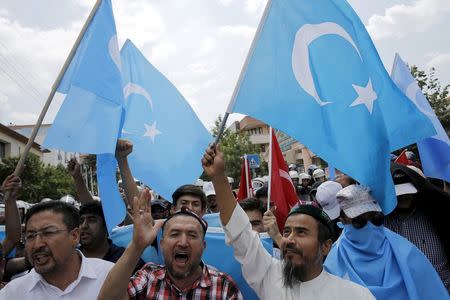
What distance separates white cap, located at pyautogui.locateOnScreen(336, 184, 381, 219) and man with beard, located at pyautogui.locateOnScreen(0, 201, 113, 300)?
1.60m

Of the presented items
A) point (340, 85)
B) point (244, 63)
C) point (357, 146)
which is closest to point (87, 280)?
point (244, 63)

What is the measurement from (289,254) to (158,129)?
104 inches

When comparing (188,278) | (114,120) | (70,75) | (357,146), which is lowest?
(188,278)

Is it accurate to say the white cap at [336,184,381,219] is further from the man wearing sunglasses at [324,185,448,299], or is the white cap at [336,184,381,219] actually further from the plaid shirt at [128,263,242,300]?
the plaid shirt at [128,263,242,300]

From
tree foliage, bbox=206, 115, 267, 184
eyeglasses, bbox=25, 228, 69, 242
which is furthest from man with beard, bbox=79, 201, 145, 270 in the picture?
tree foliage, bbox=206, 115, 267, 184

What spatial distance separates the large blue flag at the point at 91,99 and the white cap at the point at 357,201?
1.86 metres

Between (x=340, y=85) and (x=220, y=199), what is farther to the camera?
(x=340, y=85)

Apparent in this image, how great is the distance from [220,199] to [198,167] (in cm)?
216

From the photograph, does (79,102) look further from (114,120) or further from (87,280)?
(87,280)

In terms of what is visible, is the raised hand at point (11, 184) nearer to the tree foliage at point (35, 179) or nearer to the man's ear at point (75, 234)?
the man's ear at point (75, 234)

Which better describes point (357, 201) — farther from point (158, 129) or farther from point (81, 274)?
point (158, 129)

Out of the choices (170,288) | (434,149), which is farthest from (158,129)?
(434,149)

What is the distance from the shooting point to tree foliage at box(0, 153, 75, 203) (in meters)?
31.8

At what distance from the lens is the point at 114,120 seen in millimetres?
3578
